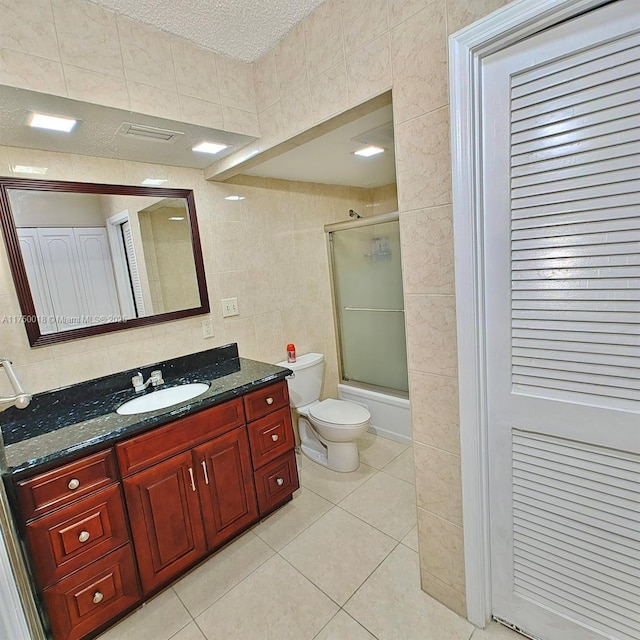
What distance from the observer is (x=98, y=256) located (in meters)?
1.74

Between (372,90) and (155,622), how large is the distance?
227 centimetres

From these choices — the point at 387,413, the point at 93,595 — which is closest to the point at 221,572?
the point at 93,595

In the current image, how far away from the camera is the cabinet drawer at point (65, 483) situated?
3.93 feet

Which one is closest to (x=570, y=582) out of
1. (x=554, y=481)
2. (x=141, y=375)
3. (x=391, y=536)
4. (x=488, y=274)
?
(x=554, y=481)

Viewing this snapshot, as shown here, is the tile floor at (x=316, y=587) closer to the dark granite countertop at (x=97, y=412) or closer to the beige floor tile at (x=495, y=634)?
the beige floor tile at (x=495, y=634)

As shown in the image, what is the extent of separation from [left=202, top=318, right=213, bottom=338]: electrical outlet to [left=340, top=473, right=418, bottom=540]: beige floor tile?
4.26 feet

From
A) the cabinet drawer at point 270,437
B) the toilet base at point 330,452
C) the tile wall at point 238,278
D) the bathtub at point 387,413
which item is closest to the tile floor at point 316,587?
the toilet base at point 330,452

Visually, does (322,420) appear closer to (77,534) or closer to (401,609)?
(401,609)

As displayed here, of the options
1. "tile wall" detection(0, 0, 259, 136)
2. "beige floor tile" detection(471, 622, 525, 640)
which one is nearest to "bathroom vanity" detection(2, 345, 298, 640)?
"beige floor tile" detection(471, 622, 525, 640)

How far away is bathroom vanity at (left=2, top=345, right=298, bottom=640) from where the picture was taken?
1249mm

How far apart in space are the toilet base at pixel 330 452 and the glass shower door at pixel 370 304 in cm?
66

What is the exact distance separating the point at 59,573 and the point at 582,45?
2.30 meters

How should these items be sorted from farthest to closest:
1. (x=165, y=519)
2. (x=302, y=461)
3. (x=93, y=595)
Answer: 1. (x=302, y=461)
2. (x=165, y=519)
3. (x=93, y=595)

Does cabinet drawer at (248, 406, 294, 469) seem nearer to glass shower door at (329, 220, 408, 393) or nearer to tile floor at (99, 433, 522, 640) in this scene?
tile floor at (99, 433, 522, 640)
